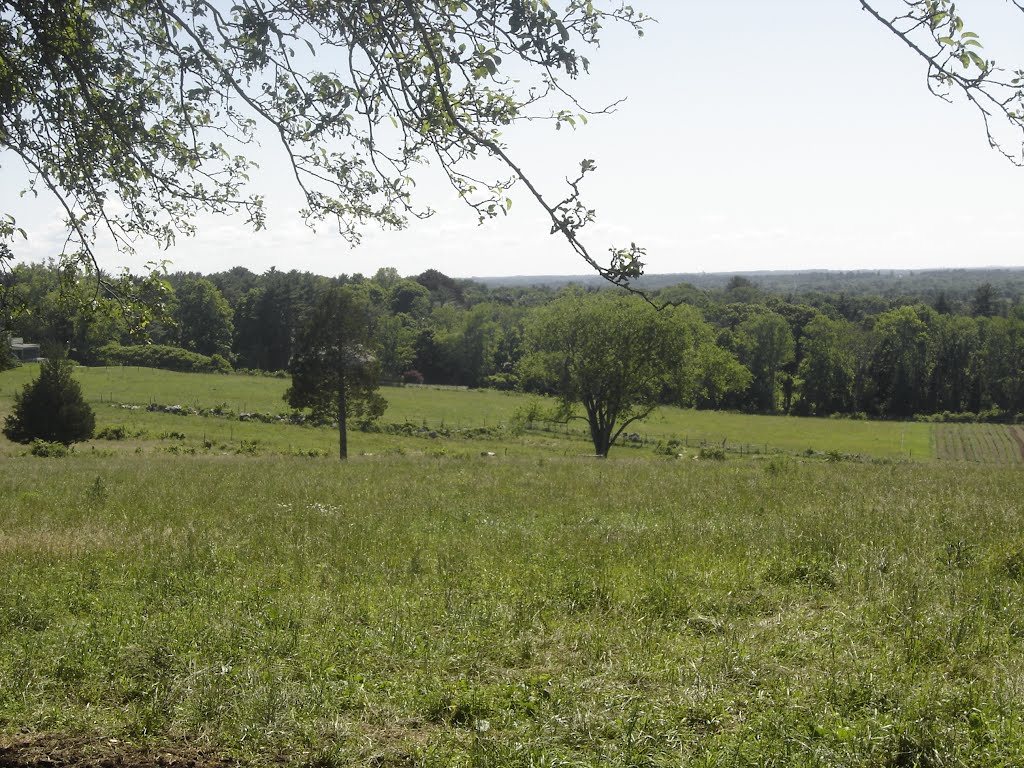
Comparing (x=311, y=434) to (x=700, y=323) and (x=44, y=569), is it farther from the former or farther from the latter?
(x=44, y=569)

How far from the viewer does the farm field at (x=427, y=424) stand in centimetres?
5241

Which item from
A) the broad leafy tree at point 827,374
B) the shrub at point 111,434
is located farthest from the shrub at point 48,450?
the broad leafy tree at point 827,374

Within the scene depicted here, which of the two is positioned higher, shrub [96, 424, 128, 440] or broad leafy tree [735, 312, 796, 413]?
broad leafy tree [735, 312, 796, 413]

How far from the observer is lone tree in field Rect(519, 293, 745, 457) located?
1652 inches

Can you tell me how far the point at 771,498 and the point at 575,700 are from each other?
8322 mm

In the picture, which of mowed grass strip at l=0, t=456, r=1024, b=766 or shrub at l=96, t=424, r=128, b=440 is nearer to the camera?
mowed grass strip at l=0, t=456, r=1024, b=766

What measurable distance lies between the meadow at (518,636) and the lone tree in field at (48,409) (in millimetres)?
30901

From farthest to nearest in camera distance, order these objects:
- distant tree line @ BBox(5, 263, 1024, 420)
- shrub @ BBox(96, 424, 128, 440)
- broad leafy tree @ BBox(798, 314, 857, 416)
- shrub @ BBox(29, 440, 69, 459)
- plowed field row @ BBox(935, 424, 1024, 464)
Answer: broad leafy tree @ BBox(798, 314, 857, 416) < distant tree line @ BBox(5, 263, 1024, 420) < plowed field row @ BBox(935, 424, 1024, 464) < shrub @ BBox(96, 424, 128, 440) < shrub @ BBox(29, 440, 69, 459)

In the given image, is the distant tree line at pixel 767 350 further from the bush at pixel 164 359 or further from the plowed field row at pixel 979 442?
the plowed field row at pixel 979 442

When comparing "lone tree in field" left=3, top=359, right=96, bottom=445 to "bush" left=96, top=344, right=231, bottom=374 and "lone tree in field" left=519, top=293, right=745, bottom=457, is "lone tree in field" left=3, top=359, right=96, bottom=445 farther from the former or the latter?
"bush" left=96, top=344, right=231, bottom=374

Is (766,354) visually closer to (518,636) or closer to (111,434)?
(111,434)

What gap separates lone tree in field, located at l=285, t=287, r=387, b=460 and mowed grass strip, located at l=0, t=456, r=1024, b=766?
29177mm

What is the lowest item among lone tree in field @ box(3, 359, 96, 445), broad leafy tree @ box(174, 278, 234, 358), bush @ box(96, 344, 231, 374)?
lone tree in field @ box(3, 359, 96, 445)

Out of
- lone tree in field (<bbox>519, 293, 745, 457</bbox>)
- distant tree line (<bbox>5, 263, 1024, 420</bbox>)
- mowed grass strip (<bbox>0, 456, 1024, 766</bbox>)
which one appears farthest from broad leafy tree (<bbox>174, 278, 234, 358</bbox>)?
mowed grass strip (<bbox>0, 456, 1024, 766</bbox>)
